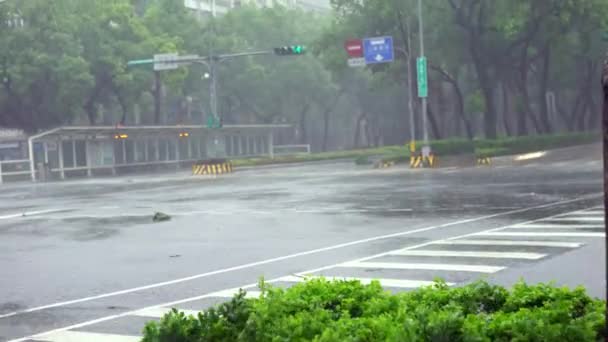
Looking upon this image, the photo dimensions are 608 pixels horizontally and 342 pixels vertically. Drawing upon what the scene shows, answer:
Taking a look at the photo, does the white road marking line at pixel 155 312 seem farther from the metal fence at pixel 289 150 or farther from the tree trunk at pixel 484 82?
the metal fence at pixel 289 150

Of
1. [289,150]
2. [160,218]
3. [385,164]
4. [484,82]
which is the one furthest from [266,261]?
[289,150]

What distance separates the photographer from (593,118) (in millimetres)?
74938

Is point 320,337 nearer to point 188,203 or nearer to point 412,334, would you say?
point 412,334

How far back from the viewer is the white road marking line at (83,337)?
8.57 metres

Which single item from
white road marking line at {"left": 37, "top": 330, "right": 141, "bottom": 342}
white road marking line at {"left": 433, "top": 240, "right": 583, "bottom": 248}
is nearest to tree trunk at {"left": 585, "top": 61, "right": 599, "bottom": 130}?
white road marking line at {"left": 433, "top": 240, "right": 583, "bottom": 248}

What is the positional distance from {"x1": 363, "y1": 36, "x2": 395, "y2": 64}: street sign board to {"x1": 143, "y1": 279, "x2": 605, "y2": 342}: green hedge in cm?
4016

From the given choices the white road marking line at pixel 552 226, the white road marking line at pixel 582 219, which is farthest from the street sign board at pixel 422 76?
the white road marking line at pixel 552 226

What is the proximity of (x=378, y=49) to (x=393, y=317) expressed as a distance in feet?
136

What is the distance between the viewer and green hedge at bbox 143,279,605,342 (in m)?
4.79

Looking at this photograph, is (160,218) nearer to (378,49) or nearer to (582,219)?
(582,219)

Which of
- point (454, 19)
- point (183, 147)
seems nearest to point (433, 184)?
point (454, 19)

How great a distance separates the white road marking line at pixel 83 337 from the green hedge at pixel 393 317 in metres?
2.99

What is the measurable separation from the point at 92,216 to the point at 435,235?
10912mm

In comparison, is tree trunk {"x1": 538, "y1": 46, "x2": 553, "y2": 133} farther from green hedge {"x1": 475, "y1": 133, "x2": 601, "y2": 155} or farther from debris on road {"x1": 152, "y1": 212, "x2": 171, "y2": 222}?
debris on road {"x1": 152, "y1": 212, "x2": 171, "y2": 222}
